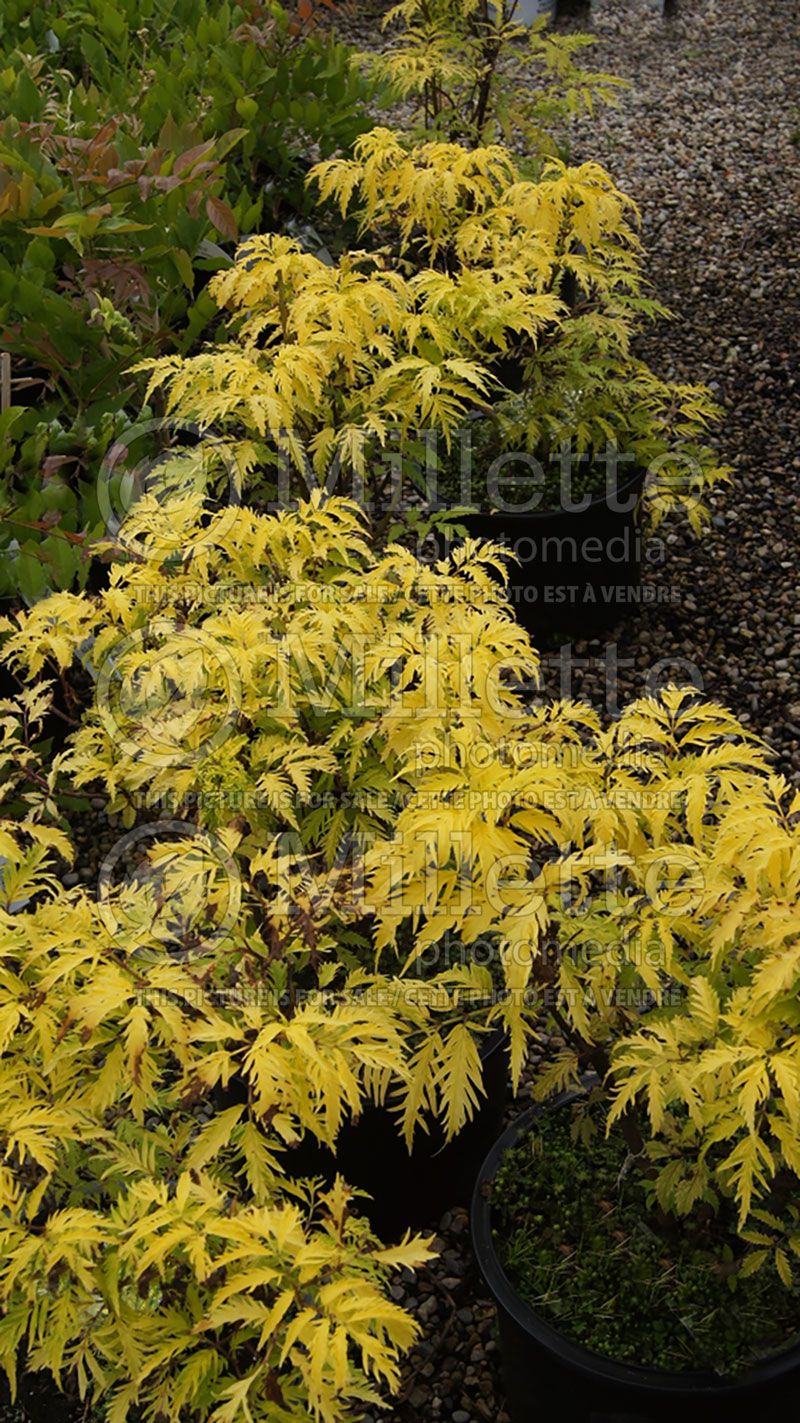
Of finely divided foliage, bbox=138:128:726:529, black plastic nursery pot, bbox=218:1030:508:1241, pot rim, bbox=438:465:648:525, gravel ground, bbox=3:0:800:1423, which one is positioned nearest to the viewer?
black plastic nursery pot, bbox=218:1030:508:1241

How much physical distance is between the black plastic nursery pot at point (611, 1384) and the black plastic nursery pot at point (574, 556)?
6.55ft

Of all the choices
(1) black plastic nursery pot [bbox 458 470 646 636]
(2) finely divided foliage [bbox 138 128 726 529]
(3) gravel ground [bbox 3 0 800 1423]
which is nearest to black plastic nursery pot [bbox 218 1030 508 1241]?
(3) gravel ground [bbox 3 0 800 1423]

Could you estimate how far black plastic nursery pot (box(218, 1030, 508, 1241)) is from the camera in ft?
7.02

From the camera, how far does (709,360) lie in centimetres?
449

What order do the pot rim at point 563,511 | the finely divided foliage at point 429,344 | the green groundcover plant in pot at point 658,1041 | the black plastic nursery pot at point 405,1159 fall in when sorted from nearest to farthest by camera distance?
the green groundcover plant in pot at point 658,1041 → the black plastic nursery pot at point 405,1159 → the finely divided foliage at point 429,344 → the pot rim at point 563,511

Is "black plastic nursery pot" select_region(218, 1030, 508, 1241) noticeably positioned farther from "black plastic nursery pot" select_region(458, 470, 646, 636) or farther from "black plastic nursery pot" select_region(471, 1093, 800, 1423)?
"black plastic nursery pot" select_region(458, 470, 646, 636)

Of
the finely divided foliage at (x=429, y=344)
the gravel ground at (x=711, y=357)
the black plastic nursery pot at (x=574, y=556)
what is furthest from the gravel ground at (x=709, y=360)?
the finely divided foliage at (x=429, y=344)

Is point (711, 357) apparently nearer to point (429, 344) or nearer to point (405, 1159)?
point (429, 344)

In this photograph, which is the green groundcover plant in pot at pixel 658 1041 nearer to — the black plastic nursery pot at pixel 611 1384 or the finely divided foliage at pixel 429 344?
the black plastic nursery pot at pixel 611 1384

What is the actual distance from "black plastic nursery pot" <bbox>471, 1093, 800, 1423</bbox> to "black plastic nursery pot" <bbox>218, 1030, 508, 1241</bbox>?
0.83ft

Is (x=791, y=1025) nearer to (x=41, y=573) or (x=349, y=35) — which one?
(x=41, y=573)

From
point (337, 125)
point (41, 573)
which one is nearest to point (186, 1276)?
point (41, 573)

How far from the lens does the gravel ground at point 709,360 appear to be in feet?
7.70

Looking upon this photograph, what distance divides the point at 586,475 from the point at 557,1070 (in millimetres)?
2113
